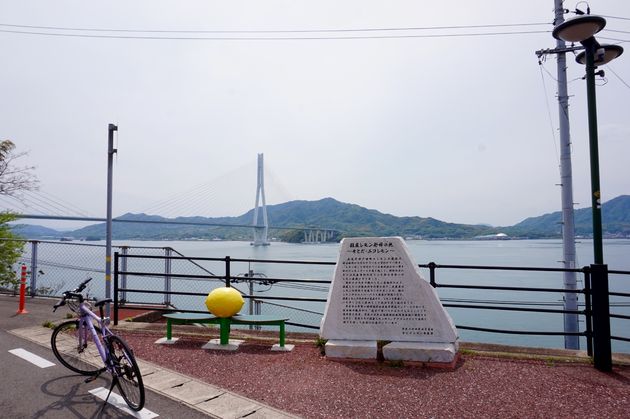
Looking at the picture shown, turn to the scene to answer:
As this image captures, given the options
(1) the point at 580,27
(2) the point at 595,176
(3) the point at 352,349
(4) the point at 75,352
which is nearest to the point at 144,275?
(4) the point at 75,352

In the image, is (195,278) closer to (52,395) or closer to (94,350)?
(94,350)

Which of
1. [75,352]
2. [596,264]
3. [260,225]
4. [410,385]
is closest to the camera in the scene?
[410,385]

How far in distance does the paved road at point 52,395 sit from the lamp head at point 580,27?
Answer: 5245 millimetres

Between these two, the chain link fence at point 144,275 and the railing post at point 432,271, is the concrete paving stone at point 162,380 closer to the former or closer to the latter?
the chain link fence at point 144,275

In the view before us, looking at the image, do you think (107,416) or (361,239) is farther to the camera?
(361,239)

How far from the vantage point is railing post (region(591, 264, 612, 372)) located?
4535 mm

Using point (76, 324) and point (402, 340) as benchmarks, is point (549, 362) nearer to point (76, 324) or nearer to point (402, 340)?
point (402, 340)

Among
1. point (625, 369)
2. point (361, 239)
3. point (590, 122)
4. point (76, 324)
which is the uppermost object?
point (590, 122)

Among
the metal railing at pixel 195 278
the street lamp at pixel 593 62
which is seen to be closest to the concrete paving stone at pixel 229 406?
the metal railing at pixel 195 278

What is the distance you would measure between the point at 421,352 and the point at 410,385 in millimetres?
637

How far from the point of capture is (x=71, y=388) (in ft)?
13.2

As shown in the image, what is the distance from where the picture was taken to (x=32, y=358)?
4926 millimetres

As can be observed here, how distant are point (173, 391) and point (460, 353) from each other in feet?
11.0

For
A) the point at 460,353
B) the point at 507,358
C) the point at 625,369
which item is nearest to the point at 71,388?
the point at 460,353
